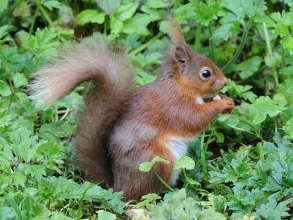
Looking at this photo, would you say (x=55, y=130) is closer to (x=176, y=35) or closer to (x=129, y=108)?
(x=129, y=108)

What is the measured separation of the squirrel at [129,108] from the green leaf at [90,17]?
43.2 inches

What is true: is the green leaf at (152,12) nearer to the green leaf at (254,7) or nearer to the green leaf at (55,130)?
the green leaf at (254,7)

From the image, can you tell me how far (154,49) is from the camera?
4637mm

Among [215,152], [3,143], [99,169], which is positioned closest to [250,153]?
[215,152]

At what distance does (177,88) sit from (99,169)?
563mm

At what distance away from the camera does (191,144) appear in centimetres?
375

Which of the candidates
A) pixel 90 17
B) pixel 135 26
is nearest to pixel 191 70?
pixel 135 26

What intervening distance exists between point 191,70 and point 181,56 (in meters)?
0.09

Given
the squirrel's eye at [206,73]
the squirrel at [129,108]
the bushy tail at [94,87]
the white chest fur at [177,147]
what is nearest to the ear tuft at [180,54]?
the squirrel at [129,108]

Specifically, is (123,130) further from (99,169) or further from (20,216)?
(20,216)

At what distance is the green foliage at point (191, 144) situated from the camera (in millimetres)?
3092

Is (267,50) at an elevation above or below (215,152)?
above

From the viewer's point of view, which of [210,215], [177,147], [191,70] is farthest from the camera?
[191,70]

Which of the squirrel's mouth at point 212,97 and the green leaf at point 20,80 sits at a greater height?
the green leaf at point 20,80
